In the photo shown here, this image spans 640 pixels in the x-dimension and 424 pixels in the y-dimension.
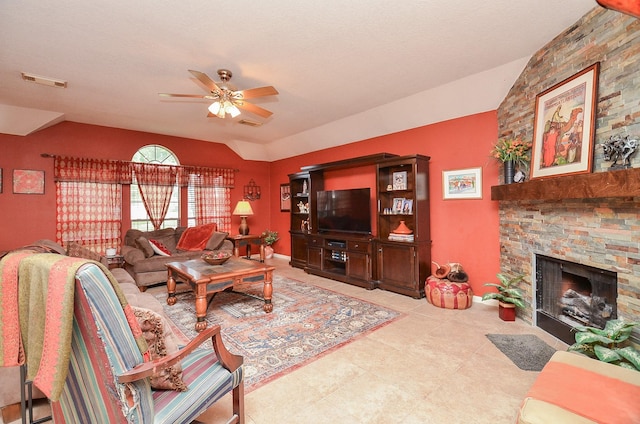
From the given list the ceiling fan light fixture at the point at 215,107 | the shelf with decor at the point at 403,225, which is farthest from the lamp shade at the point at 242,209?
the ceiling fan light fixture at the point at 215,107

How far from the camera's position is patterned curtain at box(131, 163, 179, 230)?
5410mm

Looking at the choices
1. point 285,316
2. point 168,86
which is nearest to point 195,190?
point 168,86

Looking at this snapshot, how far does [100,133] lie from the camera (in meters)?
5.12

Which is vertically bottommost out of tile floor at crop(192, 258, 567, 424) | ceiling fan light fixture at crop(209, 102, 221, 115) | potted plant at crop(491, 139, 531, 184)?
tile floor at crop(192, 258, 567, 424)

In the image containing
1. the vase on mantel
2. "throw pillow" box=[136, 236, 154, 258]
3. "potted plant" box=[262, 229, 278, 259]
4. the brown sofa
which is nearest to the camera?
the vase on mantel

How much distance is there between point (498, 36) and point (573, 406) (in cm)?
284

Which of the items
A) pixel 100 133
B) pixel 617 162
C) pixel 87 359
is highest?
pixel 100 133

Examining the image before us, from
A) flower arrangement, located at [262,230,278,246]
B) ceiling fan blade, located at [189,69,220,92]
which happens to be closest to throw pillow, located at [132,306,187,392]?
ceiling fan blade, located at [189,69,220,92]

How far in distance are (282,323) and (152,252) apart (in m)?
2.86

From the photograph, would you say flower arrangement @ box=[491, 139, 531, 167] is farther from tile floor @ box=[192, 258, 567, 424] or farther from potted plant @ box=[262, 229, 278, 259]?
potted plant @ box=[262, 229, 278, 259]

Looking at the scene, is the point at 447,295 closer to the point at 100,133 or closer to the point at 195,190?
the point at 195,190

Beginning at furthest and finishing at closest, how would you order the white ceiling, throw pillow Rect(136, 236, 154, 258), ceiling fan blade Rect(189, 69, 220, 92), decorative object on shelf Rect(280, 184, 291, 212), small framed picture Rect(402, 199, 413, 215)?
decorative object on shelf Rect(280, 184, 291, 212) < throw pillow Rect(136, 236, 154, 258) < small framed picture Rect(402, 199, 413, 215) < ceiling fan blade Rect(189, 69, 220, 92) < the white ceiling

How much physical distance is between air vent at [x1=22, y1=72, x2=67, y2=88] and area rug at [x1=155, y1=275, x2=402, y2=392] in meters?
2.92

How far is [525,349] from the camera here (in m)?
2.54
